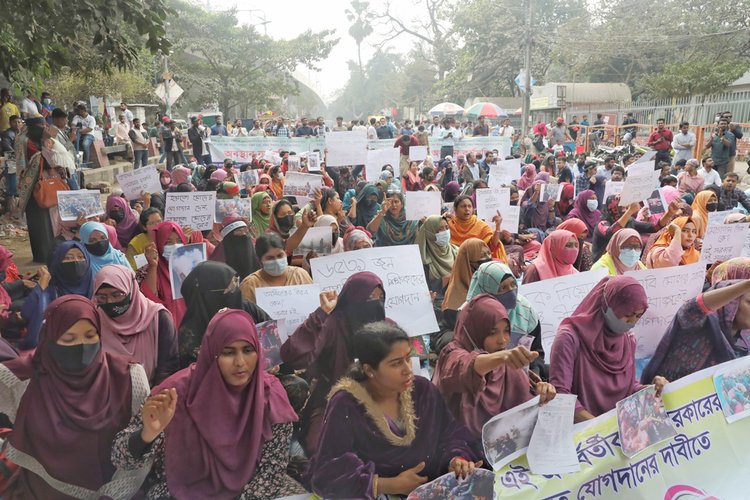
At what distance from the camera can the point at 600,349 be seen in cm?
265

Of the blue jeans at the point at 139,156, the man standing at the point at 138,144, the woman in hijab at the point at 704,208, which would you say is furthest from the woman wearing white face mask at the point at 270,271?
the blue jeans at the point at 139,156

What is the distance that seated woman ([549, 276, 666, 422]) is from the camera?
2578 mm

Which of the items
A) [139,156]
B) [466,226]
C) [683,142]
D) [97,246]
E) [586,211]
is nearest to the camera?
[97,246]

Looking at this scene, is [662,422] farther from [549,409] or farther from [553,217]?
[553,217]

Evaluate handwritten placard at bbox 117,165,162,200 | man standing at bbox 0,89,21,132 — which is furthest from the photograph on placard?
man standing at bbox 0,89,21,132

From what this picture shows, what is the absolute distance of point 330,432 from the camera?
6.88ft

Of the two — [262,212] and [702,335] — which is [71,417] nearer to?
[702,335]

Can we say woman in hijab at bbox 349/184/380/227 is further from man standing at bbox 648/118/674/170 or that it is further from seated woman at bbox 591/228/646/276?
man standing at bbox 648/118/674/170

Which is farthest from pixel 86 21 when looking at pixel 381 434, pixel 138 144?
pixel 138 144

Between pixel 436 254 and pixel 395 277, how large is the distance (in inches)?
62.1

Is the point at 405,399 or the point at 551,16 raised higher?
the point at 551,16

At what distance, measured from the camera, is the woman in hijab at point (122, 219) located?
17.7 feet

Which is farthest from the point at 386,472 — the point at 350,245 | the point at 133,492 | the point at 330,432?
the point at 350,245

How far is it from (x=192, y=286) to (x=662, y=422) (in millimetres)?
2351
